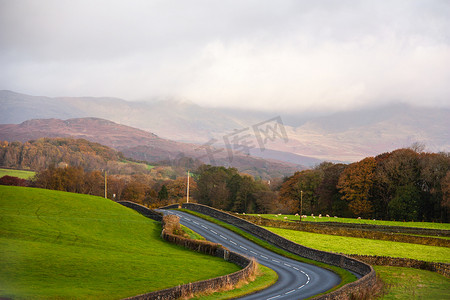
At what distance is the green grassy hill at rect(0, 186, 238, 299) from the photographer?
72.5 feet

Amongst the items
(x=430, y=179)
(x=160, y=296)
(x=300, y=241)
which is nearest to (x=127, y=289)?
(x=160, y=296)

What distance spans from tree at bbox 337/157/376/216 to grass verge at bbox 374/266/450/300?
172ft

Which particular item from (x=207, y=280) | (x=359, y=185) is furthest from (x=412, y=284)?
(x=359, y=185)

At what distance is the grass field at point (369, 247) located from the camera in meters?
44.5

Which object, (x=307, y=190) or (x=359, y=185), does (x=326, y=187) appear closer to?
(x=307, y=190)

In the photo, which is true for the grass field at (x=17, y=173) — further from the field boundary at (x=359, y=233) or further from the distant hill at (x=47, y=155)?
the field boundary at (x=359, y=233)

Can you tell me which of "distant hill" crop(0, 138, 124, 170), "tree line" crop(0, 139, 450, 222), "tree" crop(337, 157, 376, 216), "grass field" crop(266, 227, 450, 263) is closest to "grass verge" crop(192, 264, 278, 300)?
Result: "grass field" crop(266, 227, 450, 263)

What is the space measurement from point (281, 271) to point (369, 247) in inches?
685

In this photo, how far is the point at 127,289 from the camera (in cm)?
2270

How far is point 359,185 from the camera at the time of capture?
291 feet

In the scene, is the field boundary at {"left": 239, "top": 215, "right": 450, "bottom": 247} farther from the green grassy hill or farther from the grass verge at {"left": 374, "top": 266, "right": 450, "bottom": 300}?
the green grassy hill

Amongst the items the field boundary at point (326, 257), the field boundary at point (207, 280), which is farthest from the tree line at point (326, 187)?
the field boundary at point (207, 280)

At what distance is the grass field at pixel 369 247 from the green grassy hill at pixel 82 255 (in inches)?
708

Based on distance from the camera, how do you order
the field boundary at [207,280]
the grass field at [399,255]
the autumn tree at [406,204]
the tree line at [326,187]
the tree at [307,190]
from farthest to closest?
the tree at [307,190] → the tree line at [326,187] → the autumn tree at [406,204] → the grass field at [399,255] → the field boundary at [207,280]
